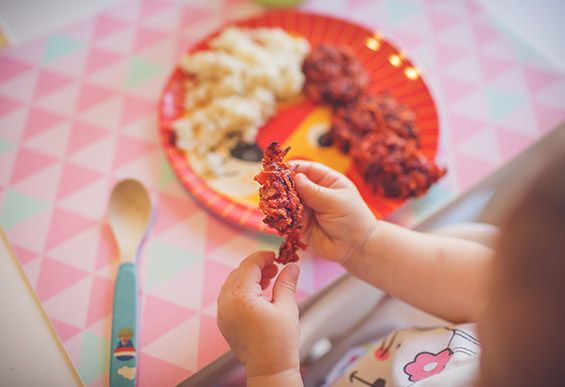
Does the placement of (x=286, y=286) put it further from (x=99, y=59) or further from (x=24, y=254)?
(x=99, y=59)

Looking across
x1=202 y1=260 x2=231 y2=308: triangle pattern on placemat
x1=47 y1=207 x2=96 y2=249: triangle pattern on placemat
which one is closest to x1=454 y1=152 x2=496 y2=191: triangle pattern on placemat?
x1=202 y1=260 x2=231 y2=308: triangle pattern on placemat

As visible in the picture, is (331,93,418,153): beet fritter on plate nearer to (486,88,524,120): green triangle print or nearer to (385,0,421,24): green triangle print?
(486,88,524,120): green triangle print

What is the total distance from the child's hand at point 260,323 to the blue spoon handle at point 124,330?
0.48 feet

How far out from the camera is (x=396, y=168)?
75 centimetres

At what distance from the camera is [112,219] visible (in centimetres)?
74

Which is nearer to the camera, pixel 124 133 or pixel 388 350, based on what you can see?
pixel 388 350

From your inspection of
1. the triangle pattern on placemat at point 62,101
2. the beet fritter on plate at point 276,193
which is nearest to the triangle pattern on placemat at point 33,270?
the triangle pattern on placemat at point 62,101

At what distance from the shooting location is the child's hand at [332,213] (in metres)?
0.62

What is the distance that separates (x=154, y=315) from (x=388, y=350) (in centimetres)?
38

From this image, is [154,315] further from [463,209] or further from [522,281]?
[463,209]

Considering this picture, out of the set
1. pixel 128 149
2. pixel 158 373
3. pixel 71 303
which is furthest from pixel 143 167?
pixel 158 373

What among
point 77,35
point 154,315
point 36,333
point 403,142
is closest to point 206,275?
point 154,315

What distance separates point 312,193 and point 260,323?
0.62ft

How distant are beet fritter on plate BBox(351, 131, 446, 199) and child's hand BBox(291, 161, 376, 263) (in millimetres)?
105
